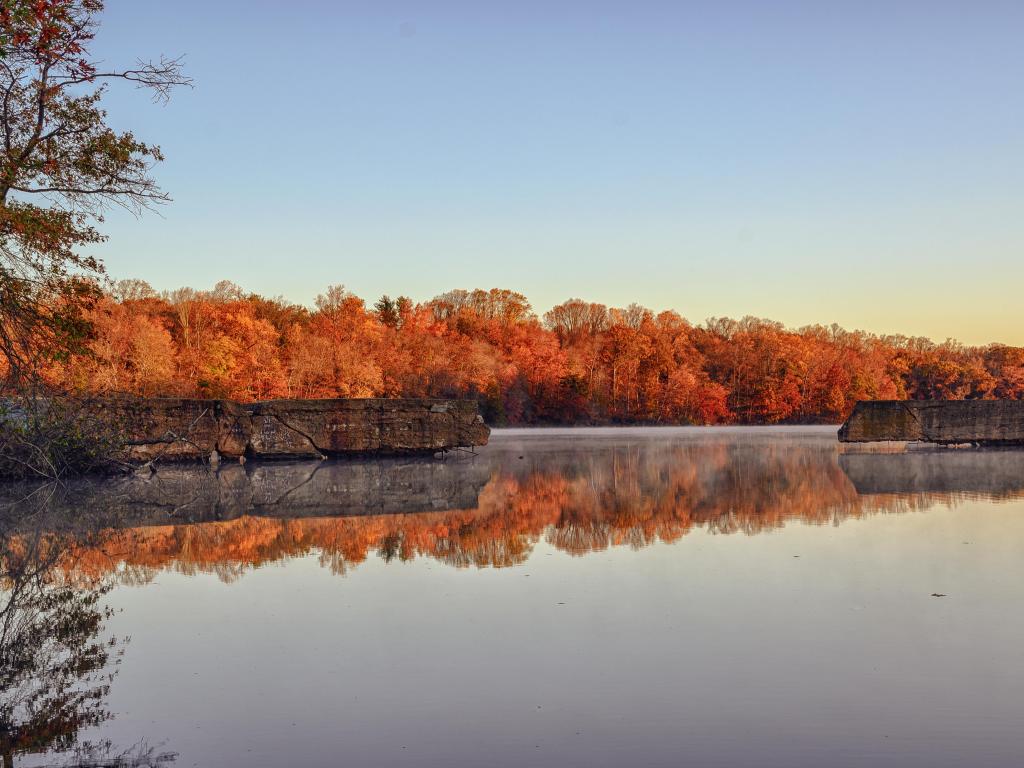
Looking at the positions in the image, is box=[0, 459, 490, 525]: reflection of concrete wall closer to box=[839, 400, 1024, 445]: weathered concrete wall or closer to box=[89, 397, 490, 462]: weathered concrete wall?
box=[89, 397, 490, 462]: weathered concrete wall

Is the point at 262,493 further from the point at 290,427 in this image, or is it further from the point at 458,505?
the point at 290,427

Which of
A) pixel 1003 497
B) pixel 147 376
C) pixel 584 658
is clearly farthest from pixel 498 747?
pixel 147 376

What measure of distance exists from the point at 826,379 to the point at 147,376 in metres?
54.0

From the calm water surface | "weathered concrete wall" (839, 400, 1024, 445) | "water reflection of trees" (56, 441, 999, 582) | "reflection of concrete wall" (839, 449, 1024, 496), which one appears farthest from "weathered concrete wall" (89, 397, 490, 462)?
"weathered concrete wall" (839, 400, 1024, 445)

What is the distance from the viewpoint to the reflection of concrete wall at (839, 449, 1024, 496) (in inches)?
492

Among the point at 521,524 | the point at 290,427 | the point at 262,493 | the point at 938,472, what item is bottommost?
the point at 938,472

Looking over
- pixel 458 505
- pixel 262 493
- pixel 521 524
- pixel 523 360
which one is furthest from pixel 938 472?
pixel 523 360

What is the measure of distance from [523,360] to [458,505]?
61010 mm

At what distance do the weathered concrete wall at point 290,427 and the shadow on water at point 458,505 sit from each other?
77 centimetres

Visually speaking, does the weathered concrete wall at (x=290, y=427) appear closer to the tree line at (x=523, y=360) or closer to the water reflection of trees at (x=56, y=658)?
the water reflection of trees at (x=56, y=658)

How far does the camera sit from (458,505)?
36.0 feet

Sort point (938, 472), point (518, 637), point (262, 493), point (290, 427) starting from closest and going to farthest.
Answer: point (518, 637) → point (262, 493) → point (938, 472) → point (290, 427)

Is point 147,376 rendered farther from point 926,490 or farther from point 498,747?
point 498,747

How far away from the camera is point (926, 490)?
480 inches
